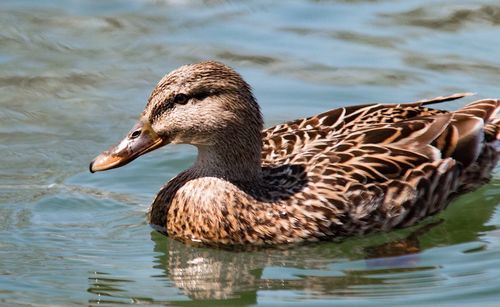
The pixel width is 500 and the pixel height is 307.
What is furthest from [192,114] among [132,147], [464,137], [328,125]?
[464,137]

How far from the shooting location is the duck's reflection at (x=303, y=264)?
9.30 meters

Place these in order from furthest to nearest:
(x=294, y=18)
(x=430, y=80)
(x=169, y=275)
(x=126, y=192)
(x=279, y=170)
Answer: (x=294, y=18), (x=430, y=80), (x=126, y=192), (x=279, y=170), (x=169, y=275)

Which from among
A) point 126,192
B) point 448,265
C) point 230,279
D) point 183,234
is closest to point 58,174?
point 126,192

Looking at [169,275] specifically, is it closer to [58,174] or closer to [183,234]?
[183,234]

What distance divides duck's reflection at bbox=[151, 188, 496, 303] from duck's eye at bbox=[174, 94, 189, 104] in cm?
115

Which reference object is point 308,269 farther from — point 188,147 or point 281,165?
point 188,147

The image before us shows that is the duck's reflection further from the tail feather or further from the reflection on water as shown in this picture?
the tail feather

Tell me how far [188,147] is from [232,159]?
7.18 feet

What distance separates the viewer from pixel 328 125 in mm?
10750

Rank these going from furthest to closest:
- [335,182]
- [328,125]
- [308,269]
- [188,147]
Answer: [188,147], [328,125], [335,182], [308,269]

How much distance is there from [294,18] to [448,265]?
6215 millimetres

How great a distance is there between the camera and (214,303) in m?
9.02

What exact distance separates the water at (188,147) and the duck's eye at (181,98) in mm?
1154

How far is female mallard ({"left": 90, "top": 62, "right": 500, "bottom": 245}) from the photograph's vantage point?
9914 mm
